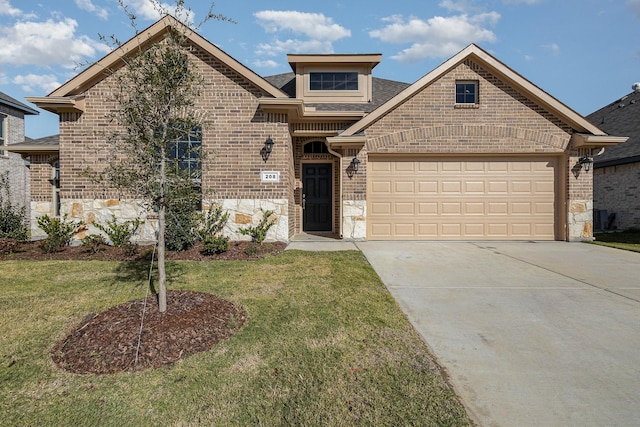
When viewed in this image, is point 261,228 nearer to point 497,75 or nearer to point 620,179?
point 497,75

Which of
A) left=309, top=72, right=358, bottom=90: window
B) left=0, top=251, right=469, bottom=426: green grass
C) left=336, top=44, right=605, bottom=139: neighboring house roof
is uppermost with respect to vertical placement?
left=309, top=72, right=358, bottom=90: window

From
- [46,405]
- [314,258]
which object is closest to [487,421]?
[46,405]

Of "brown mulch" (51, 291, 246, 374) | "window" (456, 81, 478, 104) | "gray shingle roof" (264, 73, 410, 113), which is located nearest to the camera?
"brown mulch" (51, 291, 246, 374)

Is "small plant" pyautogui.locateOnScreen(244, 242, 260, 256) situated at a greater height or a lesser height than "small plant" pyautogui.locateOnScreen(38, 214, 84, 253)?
lesser

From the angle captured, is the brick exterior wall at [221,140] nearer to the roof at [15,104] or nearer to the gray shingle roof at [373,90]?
the gray shingle roof at [373,90]

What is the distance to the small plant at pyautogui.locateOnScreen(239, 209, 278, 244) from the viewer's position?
9008mm

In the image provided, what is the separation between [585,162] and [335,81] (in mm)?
8603

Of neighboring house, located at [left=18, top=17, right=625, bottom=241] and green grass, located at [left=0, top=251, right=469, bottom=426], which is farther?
neighboring house, located at [left=18, top=17, right=625, bottom=241]

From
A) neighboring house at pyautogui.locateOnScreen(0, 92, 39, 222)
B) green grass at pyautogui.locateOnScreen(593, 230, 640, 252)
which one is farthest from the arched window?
neighboring house at pyautogui.locateOnScreen(0, 92, 39, 222)

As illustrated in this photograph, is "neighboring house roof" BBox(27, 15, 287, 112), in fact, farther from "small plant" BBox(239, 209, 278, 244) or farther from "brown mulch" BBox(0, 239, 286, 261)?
"brown mulch" BBox(0, 239, 286, 261)

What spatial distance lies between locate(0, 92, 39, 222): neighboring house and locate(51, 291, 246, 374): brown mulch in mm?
17255

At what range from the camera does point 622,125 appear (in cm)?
1546

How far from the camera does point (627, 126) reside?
15.1m

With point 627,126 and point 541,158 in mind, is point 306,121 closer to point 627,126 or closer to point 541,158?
point 541,158
